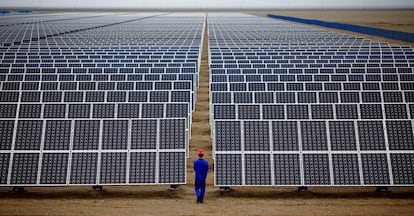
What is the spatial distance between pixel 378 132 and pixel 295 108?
2287mm

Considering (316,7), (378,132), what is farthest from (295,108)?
(316,7)

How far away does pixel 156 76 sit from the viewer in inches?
704

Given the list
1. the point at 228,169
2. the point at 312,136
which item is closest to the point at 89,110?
the point at 228,169

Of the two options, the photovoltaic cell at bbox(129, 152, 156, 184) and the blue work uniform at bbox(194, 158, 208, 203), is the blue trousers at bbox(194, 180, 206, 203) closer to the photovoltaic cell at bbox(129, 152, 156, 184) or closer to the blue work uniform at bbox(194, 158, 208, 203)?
the blue work uniform at bbox(194, 158, 208, 203)

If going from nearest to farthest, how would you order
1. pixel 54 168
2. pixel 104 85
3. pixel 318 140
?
pixel 54 168 → pixel 318 140 → pixel 104 85

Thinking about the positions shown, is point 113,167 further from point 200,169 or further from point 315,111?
point 315,111

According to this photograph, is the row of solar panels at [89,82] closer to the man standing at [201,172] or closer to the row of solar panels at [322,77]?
the row of solar panels at [322,77]

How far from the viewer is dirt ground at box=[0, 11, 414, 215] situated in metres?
9.56

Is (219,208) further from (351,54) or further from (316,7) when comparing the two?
(316,7)

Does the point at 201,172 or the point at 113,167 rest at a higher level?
the point at 113,167

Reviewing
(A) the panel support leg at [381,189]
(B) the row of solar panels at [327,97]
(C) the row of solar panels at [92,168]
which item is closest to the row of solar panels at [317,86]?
(B) the row of solar panels at [327,97]

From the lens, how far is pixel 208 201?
10.1 metres

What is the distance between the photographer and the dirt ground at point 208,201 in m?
9.56

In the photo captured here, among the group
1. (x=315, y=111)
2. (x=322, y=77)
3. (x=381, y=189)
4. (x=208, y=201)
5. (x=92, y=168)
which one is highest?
(x=322, y=77)
